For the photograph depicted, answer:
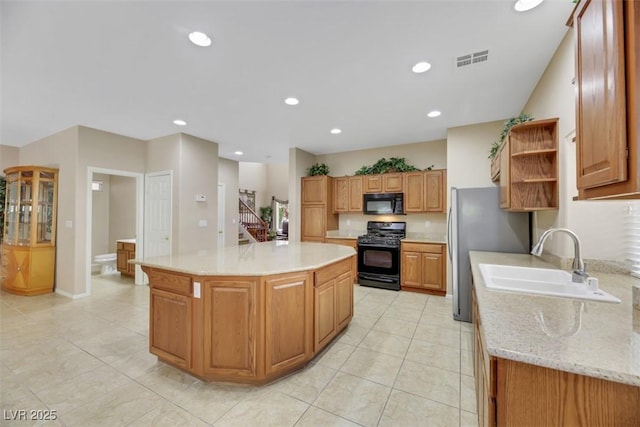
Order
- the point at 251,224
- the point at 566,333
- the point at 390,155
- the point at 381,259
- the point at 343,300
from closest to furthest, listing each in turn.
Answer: the point at 566,333
the point at 343,300
the point at 381,259
the point at 390,155
the point at 251,224

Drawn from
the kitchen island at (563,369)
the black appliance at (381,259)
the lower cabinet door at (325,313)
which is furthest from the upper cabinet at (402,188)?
the kitchen island at (563,369)

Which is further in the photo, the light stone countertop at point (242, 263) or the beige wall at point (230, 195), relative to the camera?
the beige wall at point (230, 195)

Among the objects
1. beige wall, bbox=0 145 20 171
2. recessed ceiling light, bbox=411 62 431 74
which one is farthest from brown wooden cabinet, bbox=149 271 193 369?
beige wall, bbox=0 145 20 171

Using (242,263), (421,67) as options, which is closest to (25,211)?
(242,263)

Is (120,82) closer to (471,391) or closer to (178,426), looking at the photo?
(178,426)

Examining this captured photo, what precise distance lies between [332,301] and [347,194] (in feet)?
10.1

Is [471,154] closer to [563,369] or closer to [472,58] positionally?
[472,58]

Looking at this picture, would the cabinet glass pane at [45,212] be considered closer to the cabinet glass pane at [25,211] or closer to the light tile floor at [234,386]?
the cabinet glass pane at [25,211]

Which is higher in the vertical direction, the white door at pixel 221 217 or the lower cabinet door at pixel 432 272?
the white door at pixel 221 217

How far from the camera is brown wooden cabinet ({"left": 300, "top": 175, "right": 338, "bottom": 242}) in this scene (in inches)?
208

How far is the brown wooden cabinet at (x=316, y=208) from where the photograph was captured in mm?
5293

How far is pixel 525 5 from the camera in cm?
176

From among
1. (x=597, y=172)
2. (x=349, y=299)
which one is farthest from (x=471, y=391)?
(x=597, y=172)

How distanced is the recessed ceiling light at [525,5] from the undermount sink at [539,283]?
6.04 feet
